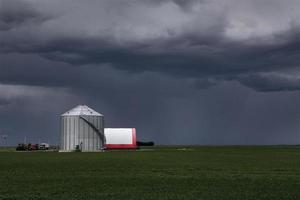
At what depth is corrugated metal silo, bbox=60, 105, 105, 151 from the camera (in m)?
104

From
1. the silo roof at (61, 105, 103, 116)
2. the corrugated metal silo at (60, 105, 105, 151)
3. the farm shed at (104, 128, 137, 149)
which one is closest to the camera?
the corrugated metal silo at (60, 105, 105, 151)

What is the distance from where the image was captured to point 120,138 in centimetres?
12250

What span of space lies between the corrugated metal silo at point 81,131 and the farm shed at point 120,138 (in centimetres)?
1424

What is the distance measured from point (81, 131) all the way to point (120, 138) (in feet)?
65.1

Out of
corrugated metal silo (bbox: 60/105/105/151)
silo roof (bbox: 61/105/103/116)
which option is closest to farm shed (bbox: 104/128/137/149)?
silo roof (bbox: 61/105/103/116)

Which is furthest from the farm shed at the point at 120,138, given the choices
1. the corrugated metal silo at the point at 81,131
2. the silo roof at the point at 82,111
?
the corrugated metal silo at the point at 81,131

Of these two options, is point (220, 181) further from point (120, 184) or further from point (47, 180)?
point (47, 180)

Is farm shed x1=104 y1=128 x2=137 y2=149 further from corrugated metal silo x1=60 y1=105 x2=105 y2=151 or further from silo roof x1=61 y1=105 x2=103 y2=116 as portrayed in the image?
corrugated metal silo x1=60 y1=105 x2=105 y2=151

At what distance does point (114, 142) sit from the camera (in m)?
122

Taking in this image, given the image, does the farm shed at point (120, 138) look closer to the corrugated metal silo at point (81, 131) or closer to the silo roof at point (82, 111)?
the silo roof at point (82, 111)

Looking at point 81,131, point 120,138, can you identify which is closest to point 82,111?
point 81,131

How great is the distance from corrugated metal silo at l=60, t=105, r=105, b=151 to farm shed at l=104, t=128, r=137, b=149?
46.7 ft

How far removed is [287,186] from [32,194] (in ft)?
43.9

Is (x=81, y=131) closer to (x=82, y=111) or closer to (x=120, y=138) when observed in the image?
(x=82, y=111)
